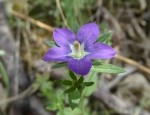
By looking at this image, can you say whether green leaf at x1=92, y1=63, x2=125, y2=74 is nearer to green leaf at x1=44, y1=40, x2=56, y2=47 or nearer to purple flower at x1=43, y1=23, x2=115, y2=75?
purple flower at x1=43, y1=23, x2=115, y2=75

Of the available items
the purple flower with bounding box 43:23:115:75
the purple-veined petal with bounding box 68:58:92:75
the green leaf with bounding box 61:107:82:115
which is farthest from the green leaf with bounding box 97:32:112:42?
the green leaf with bounding box 61:107:82:115

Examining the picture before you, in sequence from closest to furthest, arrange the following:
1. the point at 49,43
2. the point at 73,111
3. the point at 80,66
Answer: the point at 80,66
the point at 49,43
the point at 73,111

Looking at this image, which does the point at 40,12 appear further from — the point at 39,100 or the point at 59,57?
the point at 59,57


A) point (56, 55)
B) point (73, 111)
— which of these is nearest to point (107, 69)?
point (56, 55)

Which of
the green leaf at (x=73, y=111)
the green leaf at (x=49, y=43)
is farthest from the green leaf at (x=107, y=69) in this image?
the green leaf at (x=73, y=111)

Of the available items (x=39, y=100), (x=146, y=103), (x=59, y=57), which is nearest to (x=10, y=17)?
(x=39, y=100)

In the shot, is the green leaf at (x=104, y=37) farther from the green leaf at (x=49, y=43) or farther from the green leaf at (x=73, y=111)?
the green leaf at (x=73, y=111)

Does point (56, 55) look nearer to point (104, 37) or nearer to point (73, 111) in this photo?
point (104, 37)
